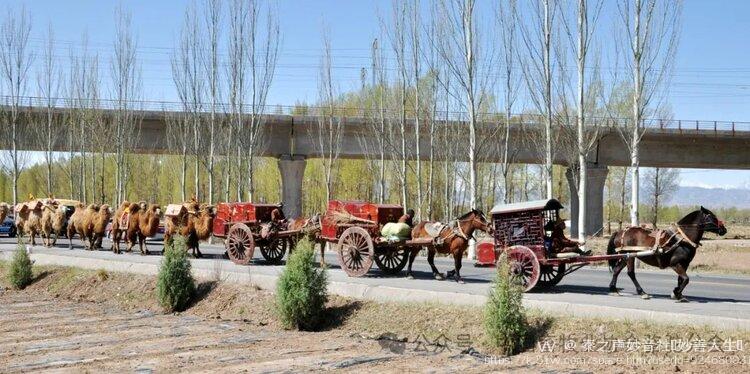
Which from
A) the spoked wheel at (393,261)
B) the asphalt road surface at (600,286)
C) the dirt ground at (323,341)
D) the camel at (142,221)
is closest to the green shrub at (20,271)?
the asphalt road surface at (600,286)

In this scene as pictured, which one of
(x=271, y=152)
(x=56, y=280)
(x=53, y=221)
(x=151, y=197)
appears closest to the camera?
(x=56, y=280)

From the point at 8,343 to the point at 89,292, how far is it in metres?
6.81

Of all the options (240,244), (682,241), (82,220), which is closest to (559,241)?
(682,241)

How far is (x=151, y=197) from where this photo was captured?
74.4 metres

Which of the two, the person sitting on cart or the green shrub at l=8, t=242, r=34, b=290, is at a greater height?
the person sitting on cart

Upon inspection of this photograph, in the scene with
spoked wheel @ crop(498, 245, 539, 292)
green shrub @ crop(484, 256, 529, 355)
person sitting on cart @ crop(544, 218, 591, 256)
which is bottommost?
green shrub @ crop(484, 256, 529, 355)

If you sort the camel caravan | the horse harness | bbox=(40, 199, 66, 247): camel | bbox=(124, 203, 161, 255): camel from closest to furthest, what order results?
the horse harness < the camel caravan < bbox=(124, 203, 161, 255): camel < bbox=(40, 199, 66, 247): camel

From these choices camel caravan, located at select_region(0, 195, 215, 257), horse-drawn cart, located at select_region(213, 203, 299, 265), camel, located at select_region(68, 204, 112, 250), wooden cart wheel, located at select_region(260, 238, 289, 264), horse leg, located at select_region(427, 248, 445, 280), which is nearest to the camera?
horse leg, located at select_region(427, 248, 445, 280)

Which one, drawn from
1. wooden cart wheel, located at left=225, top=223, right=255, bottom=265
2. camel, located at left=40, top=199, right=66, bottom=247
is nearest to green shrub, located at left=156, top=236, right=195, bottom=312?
wooden cart wheel, located at left=225, top=223, right=255, bottom=265

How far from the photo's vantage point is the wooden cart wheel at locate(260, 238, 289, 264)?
22.3 m

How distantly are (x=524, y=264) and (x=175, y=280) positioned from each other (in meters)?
7.59

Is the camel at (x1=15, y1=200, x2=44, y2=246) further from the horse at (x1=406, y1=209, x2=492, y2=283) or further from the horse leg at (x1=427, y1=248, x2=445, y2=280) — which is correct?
the horse at (x1=406, y1=209, x2=492, y2=283)

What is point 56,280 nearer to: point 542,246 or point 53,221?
point 53,221

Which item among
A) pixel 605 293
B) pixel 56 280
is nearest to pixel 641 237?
pixel 605 293
